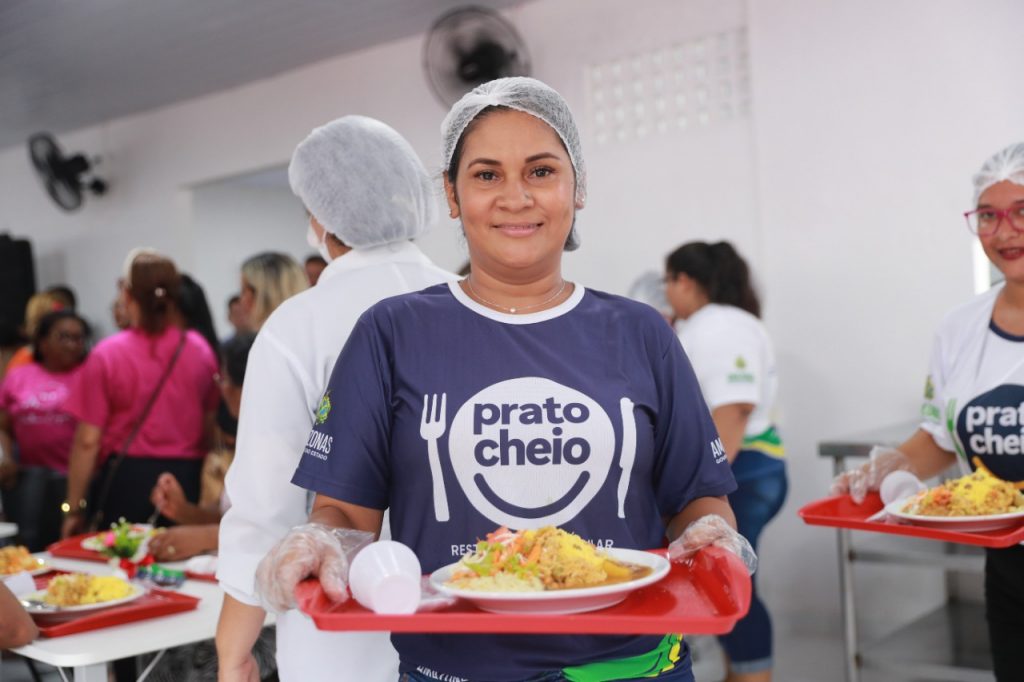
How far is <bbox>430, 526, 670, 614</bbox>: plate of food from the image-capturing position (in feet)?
3.62

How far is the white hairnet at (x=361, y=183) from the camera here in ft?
6.27

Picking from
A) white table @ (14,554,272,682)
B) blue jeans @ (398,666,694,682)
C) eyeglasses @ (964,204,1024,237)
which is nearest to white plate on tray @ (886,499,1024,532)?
eyeglasses @ (964,204,1024,237)

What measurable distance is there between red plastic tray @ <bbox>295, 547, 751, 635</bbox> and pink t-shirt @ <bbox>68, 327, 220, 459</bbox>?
308 cm

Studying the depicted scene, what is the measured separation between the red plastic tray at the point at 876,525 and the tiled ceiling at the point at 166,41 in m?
3.96

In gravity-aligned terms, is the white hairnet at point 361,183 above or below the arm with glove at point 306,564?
above

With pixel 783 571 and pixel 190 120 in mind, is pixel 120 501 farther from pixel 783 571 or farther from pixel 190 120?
pixel 190 120

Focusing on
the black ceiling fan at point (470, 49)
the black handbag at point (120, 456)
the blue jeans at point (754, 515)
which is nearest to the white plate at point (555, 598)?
the blue jeans at point (754, 515)

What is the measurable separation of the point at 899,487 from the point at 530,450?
1184 mm

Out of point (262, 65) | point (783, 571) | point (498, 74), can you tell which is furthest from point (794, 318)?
point (262, 65)

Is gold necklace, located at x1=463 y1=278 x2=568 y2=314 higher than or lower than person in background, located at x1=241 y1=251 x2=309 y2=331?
lower

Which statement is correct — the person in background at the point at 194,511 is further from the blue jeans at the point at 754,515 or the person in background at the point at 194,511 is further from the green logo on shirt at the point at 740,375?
the blue jeans at the point at 754,515

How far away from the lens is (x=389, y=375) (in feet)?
4.52

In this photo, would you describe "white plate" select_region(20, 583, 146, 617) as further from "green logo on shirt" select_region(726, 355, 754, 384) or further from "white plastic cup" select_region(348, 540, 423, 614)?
"green logo on shirt" select_region(726, 355, 754, 384)

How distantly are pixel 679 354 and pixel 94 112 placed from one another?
7.40 metres
